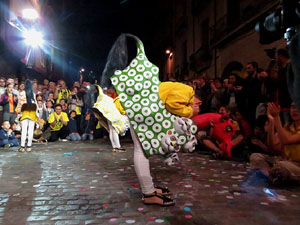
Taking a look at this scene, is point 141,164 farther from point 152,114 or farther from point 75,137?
point 75,137

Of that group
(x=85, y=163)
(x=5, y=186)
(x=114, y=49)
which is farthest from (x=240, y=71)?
(x=5, y=186)

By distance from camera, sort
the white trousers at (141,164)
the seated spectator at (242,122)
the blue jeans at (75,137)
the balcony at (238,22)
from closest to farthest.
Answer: the white trousers at (141,164) < the seated spectator at (242,122) < the blue jeans at (75,137) < the balcony at (238,22)

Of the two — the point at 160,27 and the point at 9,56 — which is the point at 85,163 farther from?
the point at 160,27

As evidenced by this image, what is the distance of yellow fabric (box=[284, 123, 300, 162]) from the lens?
165 inches

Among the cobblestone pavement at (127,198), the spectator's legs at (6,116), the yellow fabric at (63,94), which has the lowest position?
the cobblestone pavement at (127,198)

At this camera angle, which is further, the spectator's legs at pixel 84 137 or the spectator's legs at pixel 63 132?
the spectator's legs at pixel 84 137

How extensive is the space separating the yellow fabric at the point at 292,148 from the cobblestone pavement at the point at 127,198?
588 millimetres

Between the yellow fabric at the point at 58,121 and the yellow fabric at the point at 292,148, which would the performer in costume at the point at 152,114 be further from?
the yellow fabric at the point at 58,121

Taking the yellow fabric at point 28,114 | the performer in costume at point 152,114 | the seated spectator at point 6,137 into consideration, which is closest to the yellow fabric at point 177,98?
the performer in costume at point 152,114

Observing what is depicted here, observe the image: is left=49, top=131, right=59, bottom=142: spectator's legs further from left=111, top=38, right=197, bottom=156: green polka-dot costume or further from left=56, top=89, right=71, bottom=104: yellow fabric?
left=111, top=38, right=197, bottom=156: green polka-dot costume

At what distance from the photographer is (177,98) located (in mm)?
2928

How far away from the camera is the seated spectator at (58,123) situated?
1136cm

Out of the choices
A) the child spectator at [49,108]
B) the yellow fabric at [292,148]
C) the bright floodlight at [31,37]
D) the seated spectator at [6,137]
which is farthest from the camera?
the bright floodlight at [31,37]

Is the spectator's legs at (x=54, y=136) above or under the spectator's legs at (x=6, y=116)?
under
